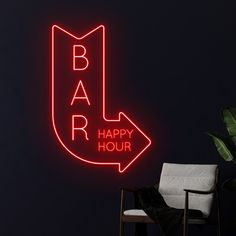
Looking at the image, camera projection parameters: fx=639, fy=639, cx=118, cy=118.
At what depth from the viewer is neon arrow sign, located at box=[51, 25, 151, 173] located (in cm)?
622

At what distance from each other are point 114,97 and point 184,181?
1.13 m

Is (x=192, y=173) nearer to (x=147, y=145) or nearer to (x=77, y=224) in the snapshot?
(x=147, y=145)

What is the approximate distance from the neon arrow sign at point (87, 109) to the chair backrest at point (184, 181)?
508 millimetres

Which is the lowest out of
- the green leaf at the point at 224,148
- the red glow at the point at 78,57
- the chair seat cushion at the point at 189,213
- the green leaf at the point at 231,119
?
the chair seat cushion at the point at 189,213

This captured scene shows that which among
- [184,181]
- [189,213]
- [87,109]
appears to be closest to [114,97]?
[87,109]

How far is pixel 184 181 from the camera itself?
573cm

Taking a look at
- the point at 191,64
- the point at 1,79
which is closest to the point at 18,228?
the point at 1,79

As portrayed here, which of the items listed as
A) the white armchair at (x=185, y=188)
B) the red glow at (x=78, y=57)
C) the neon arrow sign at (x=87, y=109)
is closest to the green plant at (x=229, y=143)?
the white armchair at (x=185, y=188)

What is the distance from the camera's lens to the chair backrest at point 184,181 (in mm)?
5562

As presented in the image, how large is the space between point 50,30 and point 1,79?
2.32 feet

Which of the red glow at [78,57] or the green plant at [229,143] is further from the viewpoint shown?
the red glow at [78,57]

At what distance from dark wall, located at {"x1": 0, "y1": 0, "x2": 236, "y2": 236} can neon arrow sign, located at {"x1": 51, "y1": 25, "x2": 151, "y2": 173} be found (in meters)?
0.08

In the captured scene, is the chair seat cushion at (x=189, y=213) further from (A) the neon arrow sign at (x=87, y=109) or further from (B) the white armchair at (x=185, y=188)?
(A) the neon arrow sign at (x=87, y=109)

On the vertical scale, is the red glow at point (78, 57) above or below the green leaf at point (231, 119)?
above
